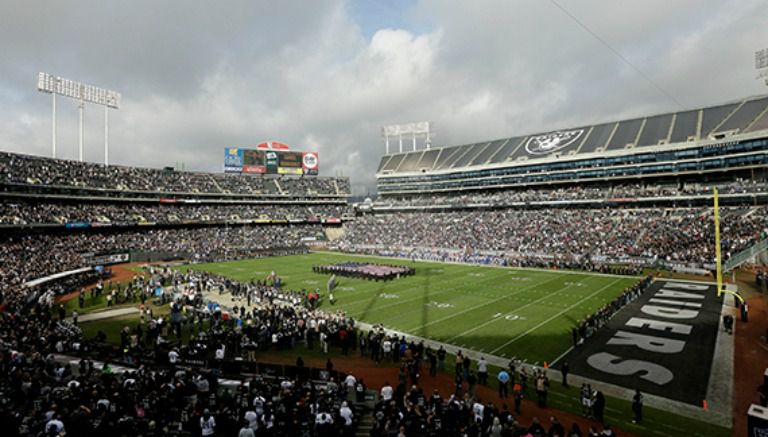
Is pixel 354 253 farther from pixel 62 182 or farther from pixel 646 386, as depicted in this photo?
pixel 646 386

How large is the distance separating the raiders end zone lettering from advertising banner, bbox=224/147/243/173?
71616 mm

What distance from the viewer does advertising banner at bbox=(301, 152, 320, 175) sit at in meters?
88.8

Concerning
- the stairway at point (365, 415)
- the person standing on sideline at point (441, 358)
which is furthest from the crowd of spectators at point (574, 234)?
the stairway at point (365, 415)

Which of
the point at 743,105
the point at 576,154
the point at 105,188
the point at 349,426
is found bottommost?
the point at 349,426

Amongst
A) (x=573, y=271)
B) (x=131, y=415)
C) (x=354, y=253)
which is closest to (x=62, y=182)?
(x=354, y=253)

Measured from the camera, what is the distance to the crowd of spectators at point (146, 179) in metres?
51.7

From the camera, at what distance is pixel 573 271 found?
1603 inches

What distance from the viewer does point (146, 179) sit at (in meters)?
70.2

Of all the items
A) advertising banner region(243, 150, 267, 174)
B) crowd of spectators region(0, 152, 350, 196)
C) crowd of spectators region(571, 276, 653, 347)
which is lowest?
crowd of spectators region(571, 276, 653, 347)

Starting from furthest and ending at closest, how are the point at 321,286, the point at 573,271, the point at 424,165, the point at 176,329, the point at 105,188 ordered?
the point at 424,165, the point at 105,188, the point at 573,271, the point at 321,286, the point at 176,329

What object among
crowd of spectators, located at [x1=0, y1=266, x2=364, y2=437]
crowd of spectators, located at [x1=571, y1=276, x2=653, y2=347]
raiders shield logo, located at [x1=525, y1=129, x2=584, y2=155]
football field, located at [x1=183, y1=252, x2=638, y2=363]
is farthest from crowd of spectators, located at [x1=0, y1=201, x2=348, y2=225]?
crowd of spectators, located at [x1=571, y1=276, x2=653, y2=347]

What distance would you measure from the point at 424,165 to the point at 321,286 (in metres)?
58.7

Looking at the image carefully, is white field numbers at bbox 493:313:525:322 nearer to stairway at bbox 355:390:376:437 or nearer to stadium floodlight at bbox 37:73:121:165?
stairway at bbox 355:390:376:437

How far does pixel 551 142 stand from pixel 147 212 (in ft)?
228
